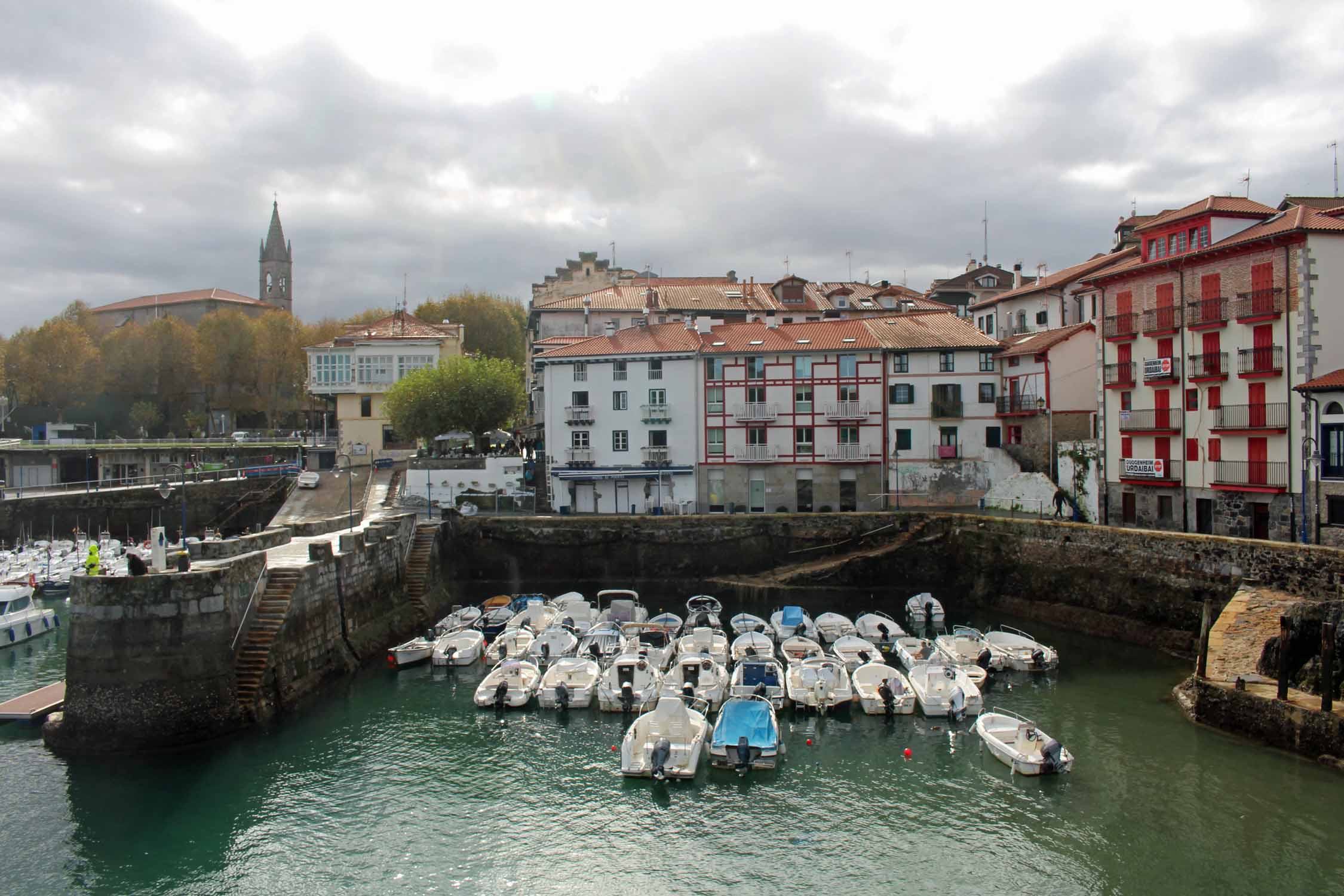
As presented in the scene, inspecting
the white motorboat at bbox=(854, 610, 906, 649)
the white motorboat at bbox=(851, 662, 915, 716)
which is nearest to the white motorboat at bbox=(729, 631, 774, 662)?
the white motorboat at bbox=(854, 610, 906, 649)

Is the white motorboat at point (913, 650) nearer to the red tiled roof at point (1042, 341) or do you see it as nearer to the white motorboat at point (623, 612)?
the white motorboat at point (623, 612)

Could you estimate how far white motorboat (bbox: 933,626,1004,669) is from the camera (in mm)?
31078

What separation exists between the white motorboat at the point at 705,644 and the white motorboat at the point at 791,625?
3415 millimetres

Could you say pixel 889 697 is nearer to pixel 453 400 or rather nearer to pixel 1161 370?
pixel 1161 370

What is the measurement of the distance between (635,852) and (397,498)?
123 feet

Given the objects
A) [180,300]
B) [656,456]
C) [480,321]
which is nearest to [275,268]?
[180,300]

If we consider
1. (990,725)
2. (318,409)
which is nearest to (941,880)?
(990,725)

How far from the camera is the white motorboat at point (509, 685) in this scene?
90.9 ft

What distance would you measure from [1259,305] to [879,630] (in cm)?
A: 1919

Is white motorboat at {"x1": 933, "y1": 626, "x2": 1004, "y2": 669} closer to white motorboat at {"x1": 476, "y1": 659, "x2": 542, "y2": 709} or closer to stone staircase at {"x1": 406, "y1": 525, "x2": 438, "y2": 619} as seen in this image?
white motorboat at {"x1": 476, "y1": 659, "x2": 542, "y2": 709}

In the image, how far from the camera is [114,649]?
2328 centimetres

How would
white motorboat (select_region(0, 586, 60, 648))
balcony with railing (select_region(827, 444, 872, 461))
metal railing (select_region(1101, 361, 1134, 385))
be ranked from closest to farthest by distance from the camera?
white motorboat (select_region(0, 586, 60, 648)), metal railing (select_region(1101, 361, 1134, 385)), balcony with railing (select_region(827, 444, 872, 461))

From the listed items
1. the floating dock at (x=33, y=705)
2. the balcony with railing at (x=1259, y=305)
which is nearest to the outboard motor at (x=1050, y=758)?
the balcony with railing at (x=1259, y=305)

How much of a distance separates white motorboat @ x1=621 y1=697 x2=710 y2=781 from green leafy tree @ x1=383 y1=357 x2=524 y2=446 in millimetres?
38330
